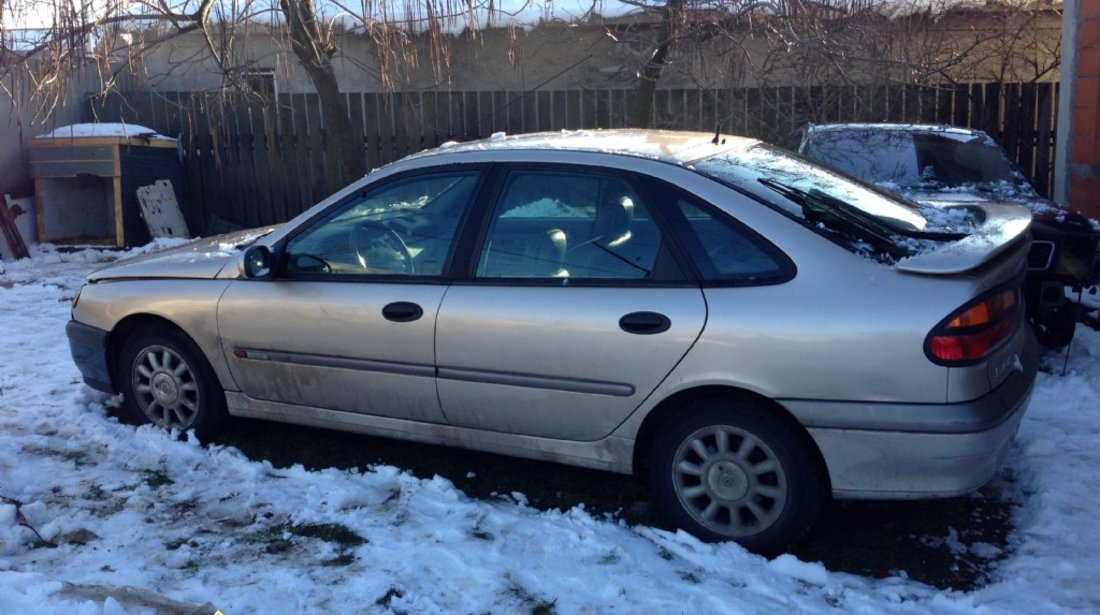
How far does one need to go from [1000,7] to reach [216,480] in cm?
960

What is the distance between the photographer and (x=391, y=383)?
15.3ft

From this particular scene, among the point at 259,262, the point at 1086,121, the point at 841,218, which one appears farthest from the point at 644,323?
the point at 1086,121

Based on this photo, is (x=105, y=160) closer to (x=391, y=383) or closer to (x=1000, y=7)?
(x=391, y=383)

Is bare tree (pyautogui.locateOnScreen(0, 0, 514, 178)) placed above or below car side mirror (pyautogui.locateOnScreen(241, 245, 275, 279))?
above

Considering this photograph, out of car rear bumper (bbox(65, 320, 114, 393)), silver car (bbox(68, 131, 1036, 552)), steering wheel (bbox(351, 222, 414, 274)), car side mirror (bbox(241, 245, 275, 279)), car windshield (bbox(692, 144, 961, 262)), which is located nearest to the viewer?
silver car (bbox(68, 131, 1036, 552))

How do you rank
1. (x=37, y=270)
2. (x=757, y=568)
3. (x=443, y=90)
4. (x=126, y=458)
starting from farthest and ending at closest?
(x=443, y=90) → (x=37, y=270) → (x=126, y=458) → (x=757, y=568)

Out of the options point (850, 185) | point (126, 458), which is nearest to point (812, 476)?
point (850, 185)

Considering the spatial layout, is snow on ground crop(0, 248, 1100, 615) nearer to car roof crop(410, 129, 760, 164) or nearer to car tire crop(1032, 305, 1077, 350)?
car tire crop(1032, 305, 1077, 350)

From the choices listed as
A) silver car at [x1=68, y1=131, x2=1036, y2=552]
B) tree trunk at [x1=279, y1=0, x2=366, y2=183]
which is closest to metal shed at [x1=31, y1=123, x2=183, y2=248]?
tree trunk at [x1=279, y1=0, x2=366, y2=183]

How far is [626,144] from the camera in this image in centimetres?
465

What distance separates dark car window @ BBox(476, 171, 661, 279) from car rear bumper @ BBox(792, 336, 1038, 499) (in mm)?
957

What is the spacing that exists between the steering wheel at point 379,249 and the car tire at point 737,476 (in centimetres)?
148

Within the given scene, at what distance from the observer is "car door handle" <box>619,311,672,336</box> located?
4.02 m

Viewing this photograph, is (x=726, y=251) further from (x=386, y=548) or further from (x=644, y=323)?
(x=386, y=548)
